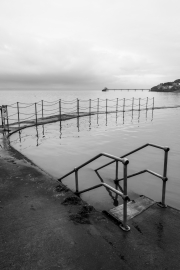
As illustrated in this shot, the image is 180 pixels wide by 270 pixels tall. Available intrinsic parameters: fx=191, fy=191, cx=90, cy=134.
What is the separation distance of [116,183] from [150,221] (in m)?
2.77

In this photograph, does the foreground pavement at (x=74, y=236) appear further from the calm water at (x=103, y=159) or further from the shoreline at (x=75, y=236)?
the calm water at (x=103, y=159)

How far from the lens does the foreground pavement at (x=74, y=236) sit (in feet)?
8.53

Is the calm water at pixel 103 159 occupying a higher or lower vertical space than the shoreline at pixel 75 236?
lower

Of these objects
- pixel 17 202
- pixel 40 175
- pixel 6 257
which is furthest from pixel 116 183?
pixel 6 257

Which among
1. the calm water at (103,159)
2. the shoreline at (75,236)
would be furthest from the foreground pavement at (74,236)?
the calm water at (103,159)

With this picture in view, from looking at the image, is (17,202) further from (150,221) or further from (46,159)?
(46,159)

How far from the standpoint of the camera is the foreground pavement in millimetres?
2600

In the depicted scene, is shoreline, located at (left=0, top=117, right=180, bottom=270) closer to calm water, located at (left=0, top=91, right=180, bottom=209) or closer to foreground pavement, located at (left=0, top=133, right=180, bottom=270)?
foreground pavement, located at (left=0, top=133, right=180, bottom=270)

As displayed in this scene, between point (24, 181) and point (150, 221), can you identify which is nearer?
point (150, 221)

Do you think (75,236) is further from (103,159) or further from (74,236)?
(103,159)

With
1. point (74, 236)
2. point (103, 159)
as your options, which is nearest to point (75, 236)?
point (74, 236)

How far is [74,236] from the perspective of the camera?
3.07 metres

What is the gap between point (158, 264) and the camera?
2.58 metres

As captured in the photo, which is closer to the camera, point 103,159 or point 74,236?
point 74,236
